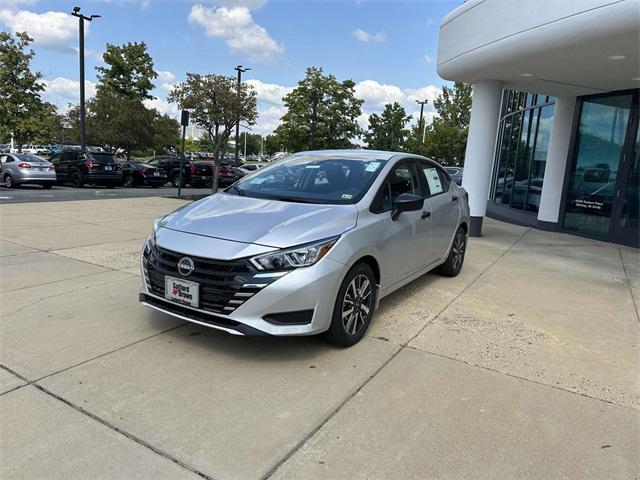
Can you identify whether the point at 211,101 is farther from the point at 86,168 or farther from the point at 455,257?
the point at 455,257

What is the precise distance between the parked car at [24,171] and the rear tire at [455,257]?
17086mm

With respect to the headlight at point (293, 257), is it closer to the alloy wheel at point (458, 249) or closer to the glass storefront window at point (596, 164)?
the alloy wheel at point (458, 249)

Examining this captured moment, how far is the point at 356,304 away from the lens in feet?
12.7

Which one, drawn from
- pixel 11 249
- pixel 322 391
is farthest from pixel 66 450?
pixel 11 249

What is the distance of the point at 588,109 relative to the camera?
36.5 ft

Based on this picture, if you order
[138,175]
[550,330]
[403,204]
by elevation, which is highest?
[403,204]

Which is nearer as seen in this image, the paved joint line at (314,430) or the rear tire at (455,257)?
the paved joint line at (314,430)

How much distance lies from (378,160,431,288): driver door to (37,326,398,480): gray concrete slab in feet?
2.66

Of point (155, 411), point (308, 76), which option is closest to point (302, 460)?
point (155, 411)

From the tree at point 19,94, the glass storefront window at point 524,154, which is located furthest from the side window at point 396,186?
the tree at point 19,94

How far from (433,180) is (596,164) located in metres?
7.23

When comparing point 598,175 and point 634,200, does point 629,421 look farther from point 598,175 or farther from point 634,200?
point 598,175

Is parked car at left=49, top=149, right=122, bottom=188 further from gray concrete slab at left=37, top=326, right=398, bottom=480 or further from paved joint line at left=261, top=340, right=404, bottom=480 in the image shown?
paved joint line at left=261, top=340, right=404, bottom=480

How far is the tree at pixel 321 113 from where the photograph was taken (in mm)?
32750
